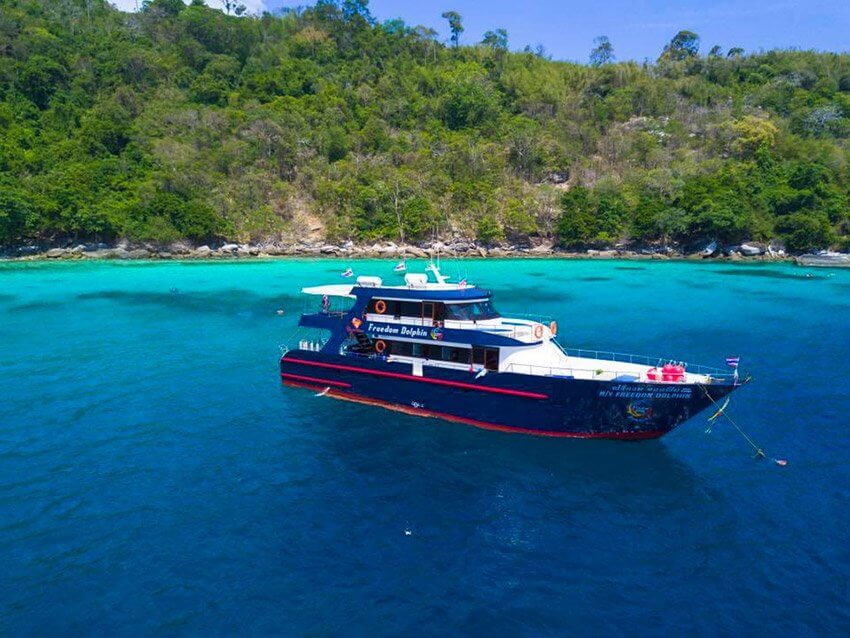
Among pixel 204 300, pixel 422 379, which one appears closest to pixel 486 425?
pixel 422 379

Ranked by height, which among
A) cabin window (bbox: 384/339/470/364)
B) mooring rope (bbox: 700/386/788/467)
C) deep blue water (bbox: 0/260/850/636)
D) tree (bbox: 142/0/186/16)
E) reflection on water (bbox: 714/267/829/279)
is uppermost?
tree (bbox: 142/0/186/16)

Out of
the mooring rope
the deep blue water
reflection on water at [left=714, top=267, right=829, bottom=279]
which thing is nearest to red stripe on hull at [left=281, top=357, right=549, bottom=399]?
the deep blue water

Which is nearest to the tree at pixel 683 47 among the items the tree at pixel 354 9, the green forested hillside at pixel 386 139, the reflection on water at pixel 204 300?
the green forested hillside at pixel 386 139

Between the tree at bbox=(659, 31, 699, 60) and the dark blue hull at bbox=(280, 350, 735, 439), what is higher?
the tree at bbox=(659, 31, 699, 60)

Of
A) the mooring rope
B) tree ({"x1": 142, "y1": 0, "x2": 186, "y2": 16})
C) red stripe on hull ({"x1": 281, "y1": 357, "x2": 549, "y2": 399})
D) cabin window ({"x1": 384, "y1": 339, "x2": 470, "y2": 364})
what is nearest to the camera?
the mooring rope

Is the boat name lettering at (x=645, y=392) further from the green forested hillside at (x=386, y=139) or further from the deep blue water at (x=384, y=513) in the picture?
the green forested hillside at (x=386, y=139)

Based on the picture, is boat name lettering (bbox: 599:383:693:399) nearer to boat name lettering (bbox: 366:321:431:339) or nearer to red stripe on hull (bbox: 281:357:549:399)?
red stripe on hull (bbox: 281:357:549:399)
